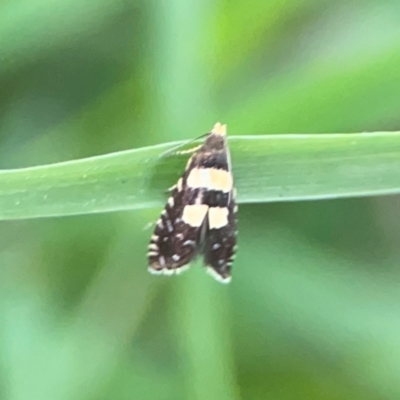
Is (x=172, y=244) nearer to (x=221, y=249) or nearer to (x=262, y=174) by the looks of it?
(x=221, y=249)

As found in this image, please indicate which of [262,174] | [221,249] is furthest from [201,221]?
[262,174]

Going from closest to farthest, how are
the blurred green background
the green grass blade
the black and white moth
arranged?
the green grass blade → the black and white moth → the blurred green background

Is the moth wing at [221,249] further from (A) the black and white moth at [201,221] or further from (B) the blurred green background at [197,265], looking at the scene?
(B) the blurred green background at [197,265]

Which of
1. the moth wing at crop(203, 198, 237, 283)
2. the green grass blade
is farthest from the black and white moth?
the green grass blade

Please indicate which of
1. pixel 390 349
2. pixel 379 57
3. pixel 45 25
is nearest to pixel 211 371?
pixel 390 349

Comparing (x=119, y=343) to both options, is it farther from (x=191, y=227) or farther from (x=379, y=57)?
(x=379, y=57)

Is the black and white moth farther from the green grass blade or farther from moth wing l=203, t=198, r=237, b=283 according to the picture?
the green grass blade

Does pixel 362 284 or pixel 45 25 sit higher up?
pixel 45 25
